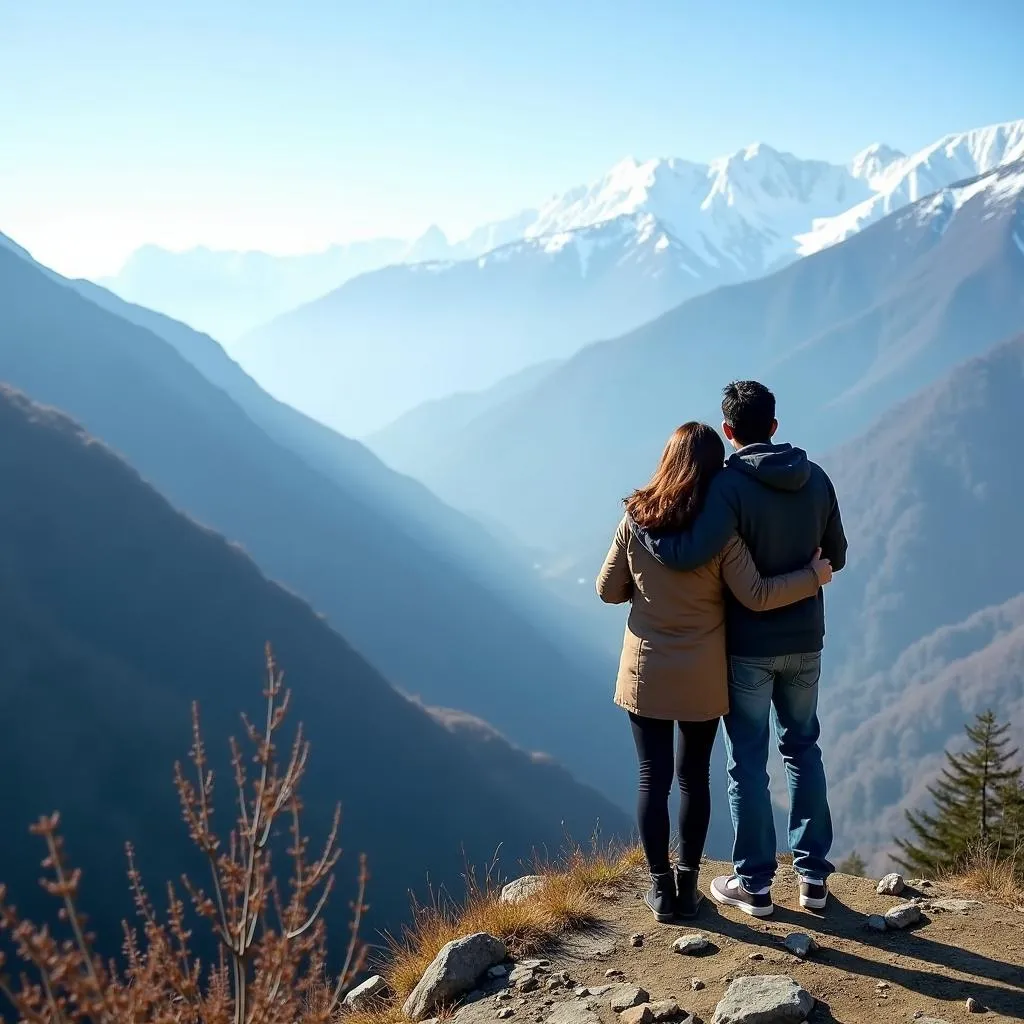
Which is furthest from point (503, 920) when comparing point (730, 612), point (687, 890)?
point (730, 612)

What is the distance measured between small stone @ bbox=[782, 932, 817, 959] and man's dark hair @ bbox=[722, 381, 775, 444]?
9.83 feet

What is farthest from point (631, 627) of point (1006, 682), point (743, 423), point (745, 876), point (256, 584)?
point (1006, 682)

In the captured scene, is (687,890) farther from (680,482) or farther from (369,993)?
(680,482)

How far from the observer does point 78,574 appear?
73812mm

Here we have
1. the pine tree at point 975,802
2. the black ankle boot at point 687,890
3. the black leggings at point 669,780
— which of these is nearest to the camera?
the black leggings at point 669,780

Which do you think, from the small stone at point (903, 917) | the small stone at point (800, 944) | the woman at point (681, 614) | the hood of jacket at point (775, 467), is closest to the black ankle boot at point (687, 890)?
the woman at point (681, 614)

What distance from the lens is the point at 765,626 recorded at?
5418 millimetres

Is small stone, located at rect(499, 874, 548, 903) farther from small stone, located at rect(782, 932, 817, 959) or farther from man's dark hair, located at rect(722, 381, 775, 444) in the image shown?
man's dark hair, located at rect(722, 381, 775, 444)

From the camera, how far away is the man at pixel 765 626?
5293 millimetres

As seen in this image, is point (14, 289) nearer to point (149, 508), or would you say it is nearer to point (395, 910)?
point (149, 508)

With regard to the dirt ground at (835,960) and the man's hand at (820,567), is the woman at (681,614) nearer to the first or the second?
the man's hand at (820,567)

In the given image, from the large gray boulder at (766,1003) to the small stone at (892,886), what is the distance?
1.88 meters

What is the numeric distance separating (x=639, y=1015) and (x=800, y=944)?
3.82ft

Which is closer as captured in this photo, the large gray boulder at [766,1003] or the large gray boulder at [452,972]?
the large gray boulder at [766,1003]
